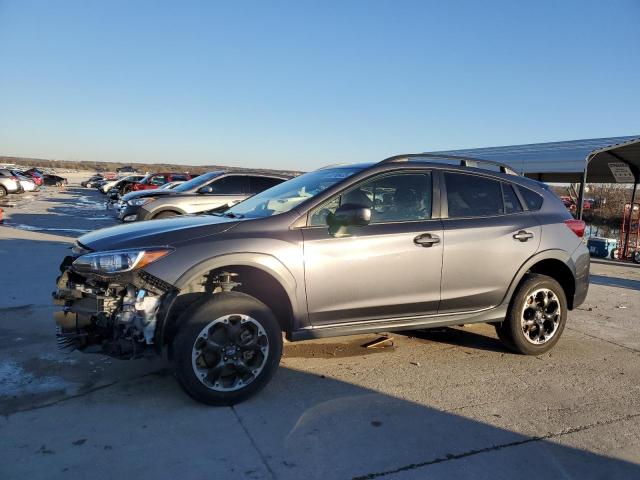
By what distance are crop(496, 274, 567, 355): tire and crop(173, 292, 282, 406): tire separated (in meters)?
2.38

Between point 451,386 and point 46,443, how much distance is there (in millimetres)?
2942

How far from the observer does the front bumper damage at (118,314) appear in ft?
11.1

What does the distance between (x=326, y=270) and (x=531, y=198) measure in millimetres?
2420

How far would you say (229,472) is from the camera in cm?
278

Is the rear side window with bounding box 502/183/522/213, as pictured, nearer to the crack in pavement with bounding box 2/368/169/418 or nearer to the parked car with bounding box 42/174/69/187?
the crack in pavement with bounding box 2/368/169/418

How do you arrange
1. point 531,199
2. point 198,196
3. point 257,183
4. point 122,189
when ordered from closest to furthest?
1. point 531,199
2. point 198,196
3. point 257,183
4. point 122,189

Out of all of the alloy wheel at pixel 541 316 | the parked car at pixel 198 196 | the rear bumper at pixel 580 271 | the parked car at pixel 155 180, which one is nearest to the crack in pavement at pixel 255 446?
the alloy wheel at pixel 541 316

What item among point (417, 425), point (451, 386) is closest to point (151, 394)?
point (417, 425)

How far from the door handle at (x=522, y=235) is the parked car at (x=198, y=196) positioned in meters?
6.43

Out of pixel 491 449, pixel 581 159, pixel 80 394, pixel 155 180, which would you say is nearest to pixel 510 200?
pixel 491 449

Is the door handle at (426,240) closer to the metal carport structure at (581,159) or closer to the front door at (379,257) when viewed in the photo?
the front door at (379,257)

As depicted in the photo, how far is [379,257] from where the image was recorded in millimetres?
3969

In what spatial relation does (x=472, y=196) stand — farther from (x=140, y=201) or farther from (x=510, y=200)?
(x=140, y=201)

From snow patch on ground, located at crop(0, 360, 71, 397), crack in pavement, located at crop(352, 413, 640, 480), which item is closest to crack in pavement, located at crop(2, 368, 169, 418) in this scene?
snow patch on ground, located at crop(0, 360, 71, 397)
